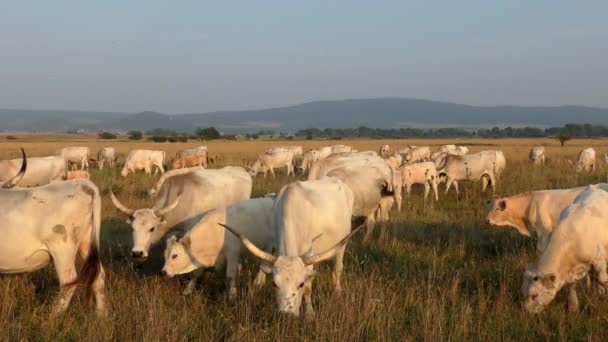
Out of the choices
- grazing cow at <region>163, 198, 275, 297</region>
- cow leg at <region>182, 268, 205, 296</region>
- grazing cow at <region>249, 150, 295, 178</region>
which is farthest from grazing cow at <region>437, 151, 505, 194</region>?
cow leg at <region>182, 268, 205, 296</region>

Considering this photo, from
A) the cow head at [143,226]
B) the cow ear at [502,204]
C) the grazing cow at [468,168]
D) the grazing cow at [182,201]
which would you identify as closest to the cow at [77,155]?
the grazing cow at [468,168]

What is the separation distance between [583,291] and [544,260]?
3.45 feet

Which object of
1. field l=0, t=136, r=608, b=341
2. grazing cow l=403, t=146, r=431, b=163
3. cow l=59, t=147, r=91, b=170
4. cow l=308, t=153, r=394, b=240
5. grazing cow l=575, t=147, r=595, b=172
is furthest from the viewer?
cow l=59, t=147, r=91, b=170

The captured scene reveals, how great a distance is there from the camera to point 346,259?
1030cm

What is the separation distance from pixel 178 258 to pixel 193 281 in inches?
20.5

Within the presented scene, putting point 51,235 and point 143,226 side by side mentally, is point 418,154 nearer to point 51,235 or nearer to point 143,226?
point 143,226

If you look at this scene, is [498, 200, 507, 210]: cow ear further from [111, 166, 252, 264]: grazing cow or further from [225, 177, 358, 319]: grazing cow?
[111, 166, 252, 264]: grazing cow

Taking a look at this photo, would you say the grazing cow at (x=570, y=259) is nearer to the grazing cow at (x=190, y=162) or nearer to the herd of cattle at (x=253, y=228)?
the herd of cattle at (x=253, y=228)

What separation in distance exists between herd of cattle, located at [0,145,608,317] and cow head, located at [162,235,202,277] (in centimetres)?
1

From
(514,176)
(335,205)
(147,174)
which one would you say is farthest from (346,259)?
(147,174)

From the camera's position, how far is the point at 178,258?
848cm

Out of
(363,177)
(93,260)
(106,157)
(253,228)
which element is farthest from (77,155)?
(93,260)

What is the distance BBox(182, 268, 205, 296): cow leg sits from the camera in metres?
8.42

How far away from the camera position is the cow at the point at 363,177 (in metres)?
11.9
